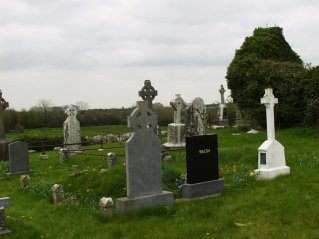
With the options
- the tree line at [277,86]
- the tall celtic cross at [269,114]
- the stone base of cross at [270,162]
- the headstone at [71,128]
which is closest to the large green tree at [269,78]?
the tree line at [277,86]

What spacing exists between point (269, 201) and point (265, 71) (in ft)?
54.4

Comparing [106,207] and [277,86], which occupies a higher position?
[277,86]

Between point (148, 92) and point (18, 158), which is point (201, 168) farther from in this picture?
point (18, 158)

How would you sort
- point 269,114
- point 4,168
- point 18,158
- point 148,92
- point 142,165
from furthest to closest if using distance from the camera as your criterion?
point 4,168
point 148,92
point 18,158
point 269,114
point 142,165

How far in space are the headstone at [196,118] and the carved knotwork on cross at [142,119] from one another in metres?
12.2

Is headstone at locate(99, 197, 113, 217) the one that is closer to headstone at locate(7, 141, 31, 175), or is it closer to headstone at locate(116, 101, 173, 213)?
headstone at locate(116, 101, 173, 213)

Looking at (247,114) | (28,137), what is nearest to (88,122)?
(28,137)

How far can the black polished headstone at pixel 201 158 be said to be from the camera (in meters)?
10.0

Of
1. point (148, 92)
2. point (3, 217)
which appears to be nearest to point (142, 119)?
point (3, 217)

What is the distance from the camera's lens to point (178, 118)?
21797mm

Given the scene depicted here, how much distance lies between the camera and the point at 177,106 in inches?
868

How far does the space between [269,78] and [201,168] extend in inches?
605

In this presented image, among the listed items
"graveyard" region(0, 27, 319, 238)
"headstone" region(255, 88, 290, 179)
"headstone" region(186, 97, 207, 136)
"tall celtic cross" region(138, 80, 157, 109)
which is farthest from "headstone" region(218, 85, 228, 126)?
"headstone" region(255, 88, 290, 179)

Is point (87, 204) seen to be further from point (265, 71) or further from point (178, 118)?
point (265, 71)
